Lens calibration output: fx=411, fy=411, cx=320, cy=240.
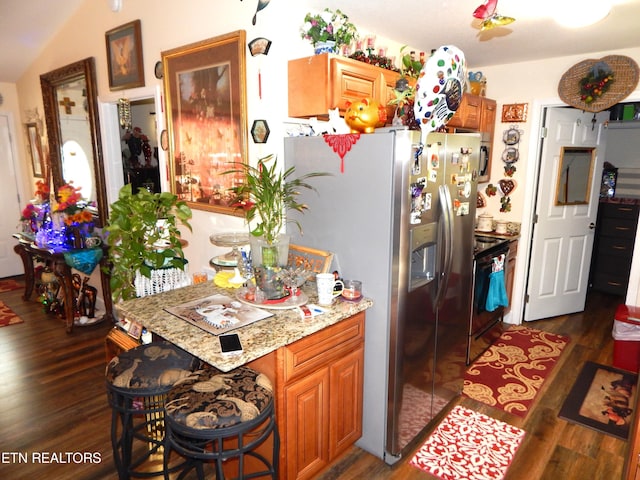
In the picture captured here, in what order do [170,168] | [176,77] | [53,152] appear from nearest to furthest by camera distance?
1. [176,77]
2. [170,168]
3. [53,152]

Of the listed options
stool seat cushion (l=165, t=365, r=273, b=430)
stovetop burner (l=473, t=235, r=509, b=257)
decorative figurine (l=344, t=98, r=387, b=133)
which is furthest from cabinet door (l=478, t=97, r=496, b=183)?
stool seat cushion (l=165, t=365, r=273, b=430)

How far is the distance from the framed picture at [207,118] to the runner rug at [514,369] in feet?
7.16

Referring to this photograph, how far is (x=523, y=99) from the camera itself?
3.87 m

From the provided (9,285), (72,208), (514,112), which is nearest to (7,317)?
(9,285)

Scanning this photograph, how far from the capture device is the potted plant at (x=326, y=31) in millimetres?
2338

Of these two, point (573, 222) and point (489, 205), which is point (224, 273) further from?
point (573, 222)

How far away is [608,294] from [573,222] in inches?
60.6

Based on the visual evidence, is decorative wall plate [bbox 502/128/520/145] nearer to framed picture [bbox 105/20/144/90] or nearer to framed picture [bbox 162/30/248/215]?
framed picture [bbox 162/30/248/215]

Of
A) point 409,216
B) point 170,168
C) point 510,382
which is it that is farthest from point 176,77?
point 510,382

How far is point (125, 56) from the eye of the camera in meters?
3.37

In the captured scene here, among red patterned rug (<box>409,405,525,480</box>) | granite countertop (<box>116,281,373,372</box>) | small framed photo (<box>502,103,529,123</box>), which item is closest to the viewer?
granite countertop (<box>116,281,373,372</box>)

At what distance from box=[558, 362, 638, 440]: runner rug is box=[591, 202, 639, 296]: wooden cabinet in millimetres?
2122

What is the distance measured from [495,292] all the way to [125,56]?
3.57 metres

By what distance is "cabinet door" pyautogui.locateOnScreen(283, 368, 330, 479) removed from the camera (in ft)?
6.02
